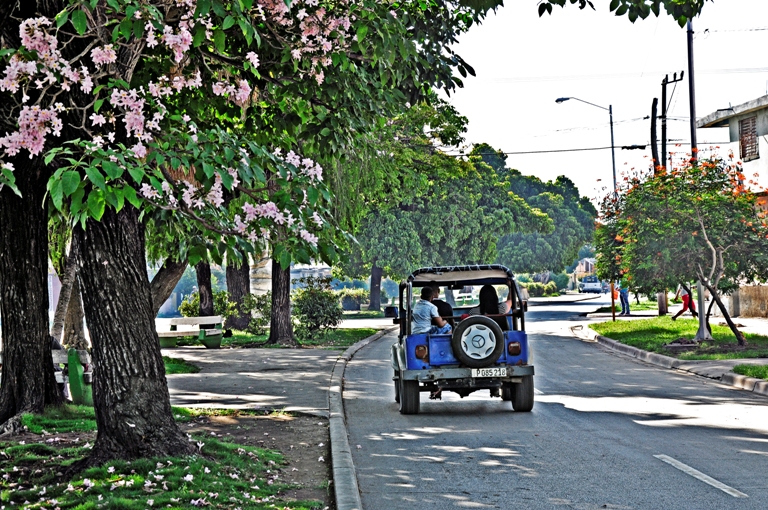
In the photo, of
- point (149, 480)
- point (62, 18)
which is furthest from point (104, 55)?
point (149, 480)

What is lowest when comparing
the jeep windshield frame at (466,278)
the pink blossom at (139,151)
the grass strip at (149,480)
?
the grass strip at (149,480)

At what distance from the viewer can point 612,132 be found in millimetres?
54906

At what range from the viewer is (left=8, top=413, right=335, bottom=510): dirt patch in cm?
878

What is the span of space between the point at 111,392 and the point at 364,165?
13.8 metres

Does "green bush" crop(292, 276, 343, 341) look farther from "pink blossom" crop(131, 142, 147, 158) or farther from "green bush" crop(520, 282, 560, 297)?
"green bush" crop(520, 282, 560, 297)

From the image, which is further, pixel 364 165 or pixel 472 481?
pixel 364 165

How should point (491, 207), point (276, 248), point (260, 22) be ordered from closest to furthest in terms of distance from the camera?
point (276, 248) → point (260, 22) → point (491, 207)

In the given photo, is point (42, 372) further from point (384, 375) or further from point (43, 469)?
point (384, 375)

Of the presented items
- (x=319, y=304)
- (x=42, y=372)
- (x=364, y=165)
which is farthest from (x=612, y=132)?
(x=42, y=372)

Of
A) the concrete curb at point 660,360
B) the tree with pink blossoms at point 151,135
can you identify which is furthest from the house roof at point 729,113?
the tree with pink blossoms at point 151,135

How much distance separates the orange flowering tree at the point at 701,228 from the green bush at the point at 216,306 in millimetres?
17223

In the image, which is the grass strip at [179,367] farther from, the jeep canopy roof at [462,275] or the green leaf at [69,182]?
the green leaf at [69,182]

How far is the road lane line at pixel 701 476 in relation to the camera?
8.18 m

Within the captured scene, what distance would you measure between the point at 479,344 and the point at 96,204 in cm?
795
